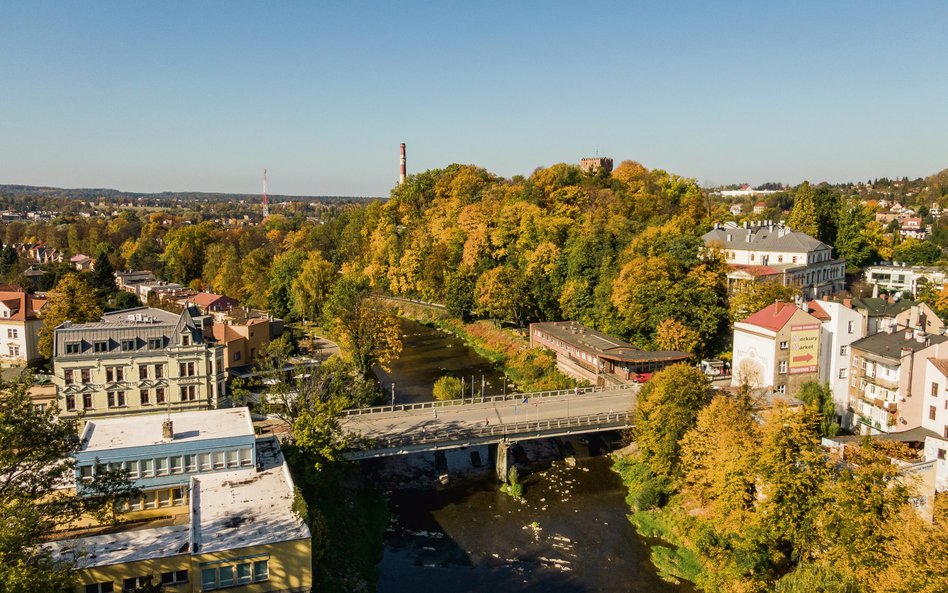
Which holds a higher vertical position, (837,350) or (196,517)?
(837,350)

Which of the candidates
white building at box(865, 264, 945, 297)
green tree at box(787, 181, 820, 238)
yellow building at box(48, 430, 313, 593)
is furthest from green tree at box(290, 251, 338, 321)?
white building at box(865, 264, 945, 297)

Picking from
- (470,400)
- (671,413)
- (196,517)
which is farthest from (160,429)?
(671,413)

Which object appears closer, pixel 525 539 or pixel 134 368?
pixel 525 539

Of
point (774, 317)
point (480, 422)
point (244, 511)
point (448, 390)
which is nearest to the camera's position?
point (244, 511)

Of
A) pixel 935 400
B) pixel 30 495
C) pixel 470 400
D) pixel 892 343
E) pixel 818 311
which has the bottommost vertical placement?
pixel 470 400

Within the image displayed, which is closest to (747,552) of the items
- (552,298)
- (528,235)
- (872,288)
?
(552,298)

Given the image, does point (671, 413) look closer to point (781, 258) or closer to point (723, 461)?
point (723, 461)
